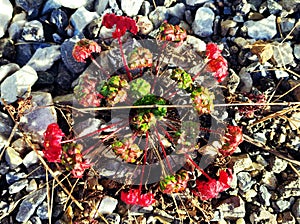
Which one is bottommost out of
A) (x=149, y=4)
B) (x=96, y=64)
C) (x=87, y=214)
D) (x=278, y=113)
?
(x=87, y=214)

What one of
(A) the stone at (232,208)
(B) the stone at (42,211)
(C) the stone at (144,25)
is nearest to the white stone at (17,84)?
(B) the stone at (42,211)

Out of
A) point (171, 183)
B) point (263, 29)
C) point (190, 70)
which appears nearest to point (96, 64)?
point (190, 70)

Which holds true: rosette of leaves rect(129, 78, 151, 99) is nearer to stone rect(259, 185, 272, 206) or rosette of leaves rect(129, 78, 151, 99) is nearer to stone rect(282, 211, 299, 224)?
stone rect(259, 185, 272, 206)

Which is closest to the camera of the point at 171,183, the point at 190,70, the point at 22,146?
the point at 171,183

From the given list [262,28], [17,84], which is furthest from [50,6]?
[262,28]

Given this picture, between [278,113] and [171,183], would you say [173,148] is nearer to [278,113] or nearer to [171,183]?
[171,183]

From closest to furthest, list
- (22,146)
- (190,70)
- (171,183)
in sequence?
1. (171,183)
2. (22,146)
3. (190,70)

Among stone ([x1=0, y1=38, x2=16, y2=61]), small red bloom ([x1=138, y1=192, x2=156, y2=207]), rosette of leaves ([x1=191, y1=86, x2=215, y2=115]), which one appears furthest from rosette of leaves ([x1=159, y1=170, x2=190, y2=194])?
stone ([x1=0, y1=38, x2=16, y2=61])
